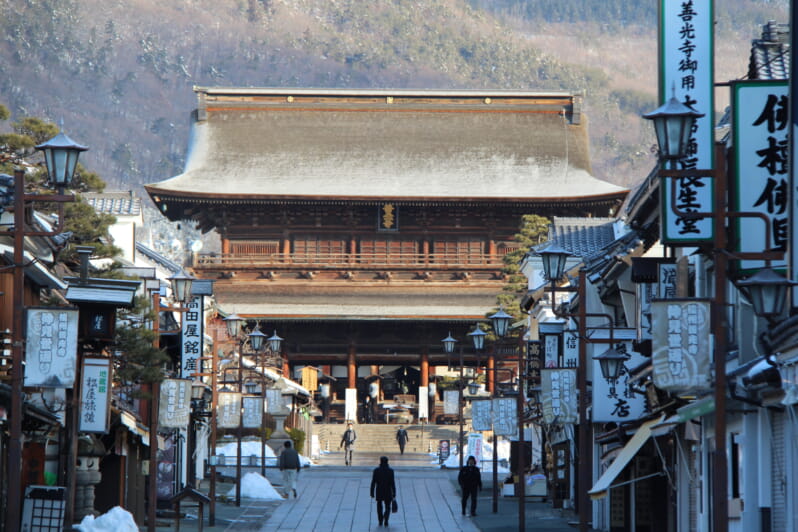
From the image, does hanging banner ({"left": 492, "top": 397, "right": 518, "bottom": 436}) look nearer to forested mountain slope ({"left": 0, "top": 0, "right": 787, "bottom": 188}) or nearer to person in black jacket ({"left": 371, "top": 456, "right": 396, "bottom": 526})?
person in black jacket ({"left": 371, "top": 456, "right": 396, "bottom": 526})

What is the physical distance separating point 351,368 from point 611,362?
38403mm

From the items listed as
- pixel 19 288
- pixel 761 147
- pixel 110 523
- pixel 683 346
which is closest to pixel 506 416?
pixel 110 523

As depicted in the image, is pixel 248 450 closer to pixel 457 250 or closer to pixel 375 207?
pixel 375 207

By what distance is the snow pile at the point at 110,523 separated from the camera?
757 inches

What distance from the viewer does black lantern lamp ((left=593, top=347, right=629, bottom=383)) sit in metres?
22.3

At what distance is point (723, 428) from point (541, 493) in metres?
27.4

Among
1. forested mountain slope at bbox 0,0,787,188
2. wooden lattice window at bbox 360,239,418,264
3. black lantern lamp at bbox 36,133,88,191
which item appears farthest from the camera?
forested mountain slope at bbox 0,0,787,188

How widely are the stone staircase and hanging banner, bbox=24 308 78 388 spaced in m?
39.5

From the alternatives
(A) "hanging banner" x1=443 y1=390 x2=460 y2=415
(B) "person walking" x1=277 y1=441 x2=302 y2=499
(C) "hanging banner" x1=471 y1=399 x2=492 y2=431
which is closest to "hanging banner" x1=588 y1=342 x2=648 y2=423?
(B) "person walking" x1=277 y1=441 x2=302 y2=499

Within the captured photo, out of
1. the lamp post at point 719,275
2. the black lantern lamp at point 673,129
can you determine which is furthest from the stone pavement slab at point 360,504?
the black lantern lamp at point 673,129

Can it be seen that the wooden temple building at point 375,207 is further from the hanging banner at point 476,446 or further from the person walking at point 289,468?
the person walking at point 289,468

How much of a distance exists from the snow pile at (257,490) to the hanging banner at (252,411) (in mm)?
1462

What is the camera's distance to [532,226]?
175ft

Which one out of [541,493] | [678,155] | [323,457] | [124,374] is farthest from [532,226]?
[678,155]
